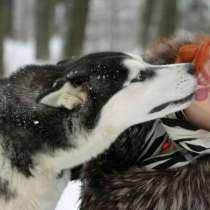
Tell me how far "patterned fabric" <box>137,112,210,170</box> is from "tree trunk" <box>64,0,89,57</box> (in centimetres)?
788

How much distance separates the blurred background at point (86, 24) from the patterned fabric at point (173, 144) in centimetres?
88

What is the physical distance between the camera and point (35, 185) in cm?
278

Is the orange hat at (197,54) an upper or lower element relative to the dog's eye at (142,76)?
upper

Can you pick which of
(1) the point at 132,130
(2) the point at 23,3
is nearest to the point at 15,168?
(1) the point at 132,130

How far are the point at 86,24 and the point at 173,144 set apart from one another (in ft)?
27.1

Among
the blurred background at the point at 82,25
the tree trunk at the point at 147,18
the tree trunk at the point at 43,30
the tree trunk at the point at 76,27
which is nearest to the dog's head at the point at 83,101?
the blurred background at the point at 82,25

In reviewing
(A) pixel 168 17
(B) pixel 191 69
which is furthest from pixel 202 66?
(A) pixel 168 17

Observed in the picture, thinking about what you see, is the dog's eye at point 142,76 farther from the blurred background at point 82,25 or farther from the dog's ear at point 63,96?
the blurred background at point 82,25

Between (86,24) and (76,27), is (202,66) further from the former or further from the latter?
(86,24)

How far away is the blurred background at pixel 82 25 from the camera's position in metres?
10.7

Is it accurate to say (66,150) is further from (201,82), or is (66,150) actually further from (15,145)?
(201,82)

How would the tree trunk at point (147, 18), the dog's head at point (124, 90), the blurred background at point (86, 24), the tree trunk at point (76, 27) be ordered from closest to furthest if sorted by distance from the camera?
the dog's head at point (124, 90) → the tree trunk at point (76, 27) → the blurred background at point (86, 24) → the tree trunk at point (147, 18)

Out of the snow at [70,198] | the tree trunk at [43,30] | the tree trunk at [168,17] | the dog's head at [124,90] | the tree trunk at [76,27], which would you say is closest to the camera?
the dog's head at [124,90]

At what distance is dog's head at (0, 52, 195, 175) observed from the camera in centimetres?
275
